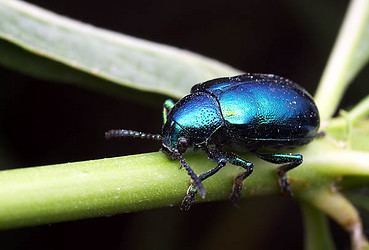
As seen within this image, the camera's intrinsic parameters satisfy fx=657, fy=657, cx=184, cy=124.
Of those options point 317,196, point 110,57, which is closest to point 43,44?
point 110,57

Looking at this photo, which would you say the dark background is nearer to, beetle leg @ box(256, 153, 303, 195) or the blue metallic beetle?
the blue metallic beetle

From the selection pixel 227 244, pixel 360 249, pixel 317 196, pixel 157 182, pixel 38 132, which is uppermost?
pixel 157 182

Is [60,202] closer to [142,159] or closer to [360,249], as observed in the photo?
[142,159]

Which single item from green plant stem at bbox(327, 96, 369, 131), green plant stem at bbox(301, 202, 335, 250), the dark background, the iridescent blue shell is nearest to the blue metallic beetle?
the iridescent blue shell

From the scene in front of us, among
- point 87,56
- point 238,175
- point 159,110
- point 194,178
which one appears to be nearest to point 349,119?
point 238,175

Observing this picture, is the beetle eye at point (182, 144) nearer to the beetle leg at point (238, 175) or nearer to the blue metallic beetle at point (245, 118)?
the blue metallic beetle at point (245, 118)

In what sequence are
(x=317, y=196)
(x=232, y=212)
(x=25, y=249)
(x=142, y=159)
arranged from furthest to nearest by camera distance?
1. (x=232, y=212)
2. (x=25, y=249)
3. (x=317, y=196)
4. (x=142, y=159)

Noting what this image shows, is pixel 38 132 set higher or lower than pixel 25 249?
higher

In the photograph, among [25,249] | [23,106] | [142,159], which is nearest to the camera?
[142,159]
